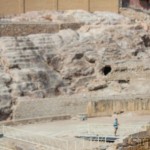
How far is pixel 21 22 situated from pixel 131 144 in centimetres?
2376

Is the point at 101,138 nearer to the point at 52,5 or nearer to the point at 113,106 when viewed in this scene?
the point at 113,106

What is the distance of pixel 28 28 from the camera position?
34.6 meters

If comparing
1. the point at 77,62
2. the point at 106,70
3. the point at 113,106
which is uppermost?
the point at 77,62

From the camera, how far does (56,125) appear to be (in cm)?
2392

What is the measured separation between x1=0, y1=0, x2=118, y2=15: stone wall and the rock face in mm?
4794

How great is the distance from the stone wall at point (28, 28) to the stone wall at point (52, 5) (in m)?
4.46

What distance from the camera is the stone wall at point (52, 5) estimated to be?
38.7 m

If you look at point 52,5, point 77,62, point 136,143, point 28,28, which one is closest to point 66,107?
point 77,62

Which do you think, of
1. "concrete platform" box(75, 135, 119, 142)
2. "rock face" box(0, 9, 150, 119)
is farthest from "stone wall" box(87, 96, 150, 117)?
"concrete platform" box(75, 135, 119, 142)

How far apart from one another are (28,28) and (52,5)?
6.22m

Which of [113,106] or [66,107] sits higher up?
[113,106]

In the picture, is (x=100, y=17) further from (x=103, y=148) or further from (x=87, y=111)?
(x=103, y=148)

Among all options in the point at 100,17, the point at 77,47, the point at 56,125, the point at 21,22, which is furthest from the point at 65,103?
the point at 100,17

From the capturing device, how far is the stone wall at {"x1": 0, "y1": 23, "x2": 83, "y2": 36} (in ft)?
110
